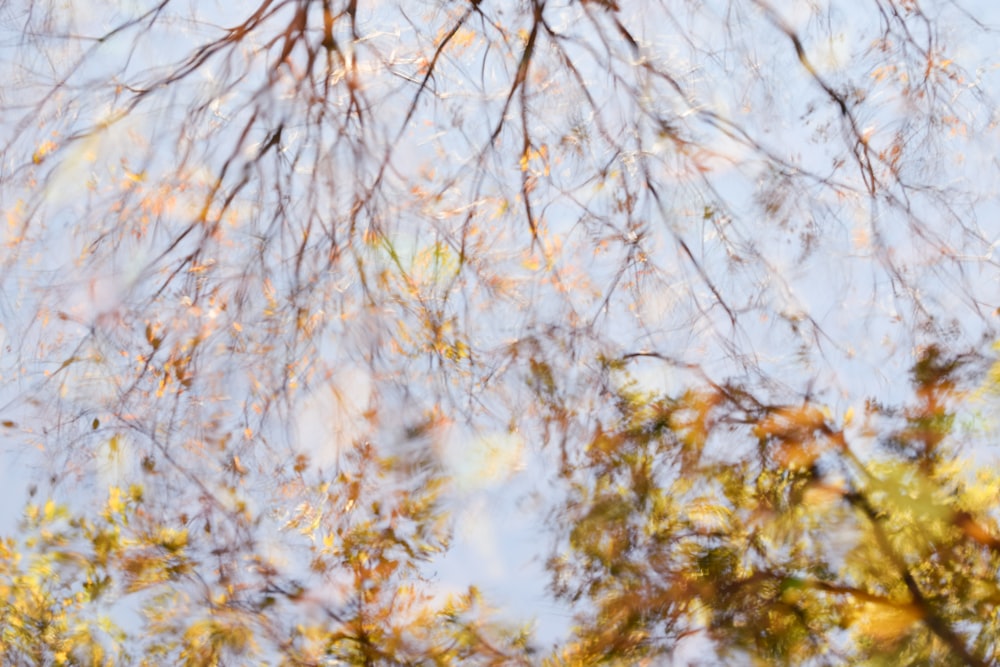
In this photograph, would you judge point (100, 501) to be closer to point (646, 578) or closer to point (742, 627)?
point (646, 578)

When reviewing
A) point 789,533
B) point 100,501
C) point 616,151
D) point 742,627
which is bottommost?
point 742,627

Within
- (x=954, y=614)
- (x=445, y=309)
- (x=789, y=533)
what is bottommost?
(x=954, y=614)

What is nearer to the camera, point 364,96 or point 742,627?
point 742,627

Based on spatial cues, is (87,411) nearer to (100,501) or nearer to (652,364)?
(100,501)

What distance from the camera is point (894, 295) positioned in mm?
2881

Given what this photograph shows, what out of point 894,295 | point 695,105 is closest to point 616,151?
point 695,105

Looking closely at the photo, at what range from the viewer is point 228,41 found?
296 cm

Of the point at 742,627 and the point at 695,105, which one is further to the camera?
the point at 695,105

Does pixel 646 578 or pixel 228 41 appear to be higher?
pixel 228 41

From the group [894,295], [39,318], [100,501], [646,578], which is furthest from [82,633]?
[894,295]

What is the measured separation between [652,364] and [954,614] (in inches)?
49.0

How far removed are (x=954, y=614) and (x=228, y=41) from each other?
3.13 m

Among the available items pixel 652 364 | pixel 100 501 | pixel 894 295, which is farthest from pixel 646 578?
pixel 100 501

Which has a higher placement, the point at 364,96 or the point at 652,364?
the point at 364,96
